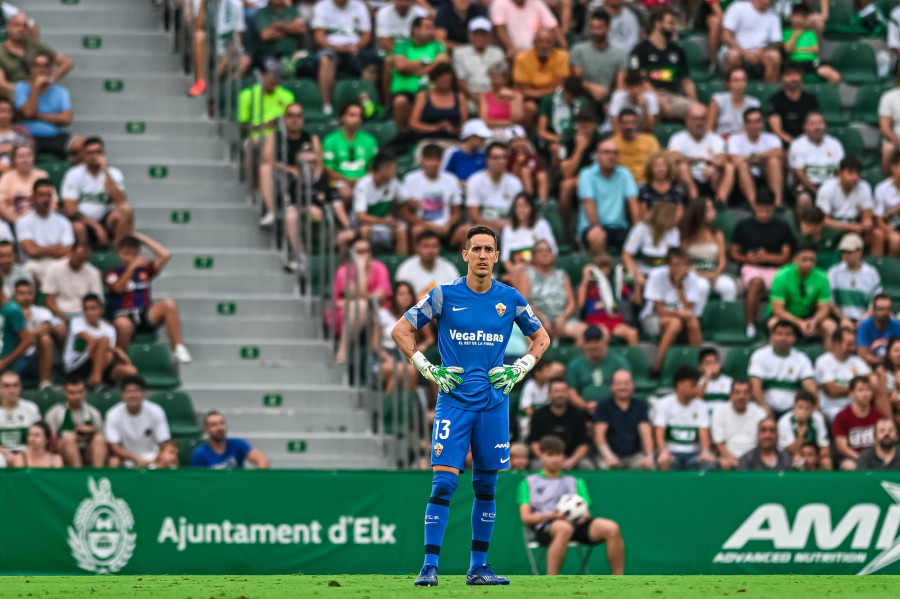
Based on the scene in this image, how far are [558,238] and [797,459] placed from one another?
4169mm

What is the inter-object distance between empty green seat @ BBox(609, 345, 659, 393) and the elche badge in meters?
5.83

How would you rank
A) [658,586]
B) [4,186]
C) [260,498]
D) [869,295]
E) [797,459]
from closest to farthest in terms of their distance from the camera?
[658,586]
[260,498]
[797,459]
[4,186]
[869,295]

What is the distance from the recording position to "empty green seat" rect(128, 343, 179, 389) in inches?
656

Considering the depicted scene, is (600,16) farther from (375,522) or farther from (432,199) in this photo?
(375,522)

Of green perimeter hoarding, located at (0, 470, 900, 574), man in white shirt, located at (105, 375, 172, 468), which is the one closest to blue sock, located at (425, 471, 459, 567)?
green perimeter hoarding, located at (0, 470, 900, 574)

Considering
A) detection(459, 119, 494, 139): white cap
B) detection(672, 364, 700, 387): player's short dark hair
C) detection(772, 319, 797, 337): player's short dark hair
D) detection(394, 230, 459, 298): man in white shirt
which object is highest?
detection(459, 119, 494, 139): white cap

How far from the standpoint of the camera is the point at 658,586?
379 inches

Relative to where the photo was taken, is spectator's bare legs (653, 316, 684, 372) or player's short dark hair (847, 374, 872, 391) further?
spectator's bare legs (653, 316, 684, 372)

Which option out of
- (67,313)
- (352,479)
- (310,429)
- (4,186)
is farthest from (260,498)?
(4,186)

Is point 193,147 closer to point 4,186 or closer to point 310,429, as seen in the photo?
point 4,186

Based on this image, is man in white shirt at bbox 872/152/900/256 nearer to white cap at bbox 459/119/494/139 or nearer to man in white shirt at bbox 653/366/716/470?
man in white shirt at bbox 653/366/716/470

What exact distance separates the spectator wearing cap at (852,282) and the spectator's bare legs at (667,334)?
221 centimetres

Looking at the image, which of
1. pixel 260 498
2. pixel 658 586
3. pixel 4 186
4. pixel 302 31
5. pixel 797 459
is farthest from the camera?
pixel 302 31

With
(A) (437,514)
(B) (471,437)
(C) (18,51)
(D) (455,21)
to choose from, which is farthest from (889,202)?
(A) (437,514)
